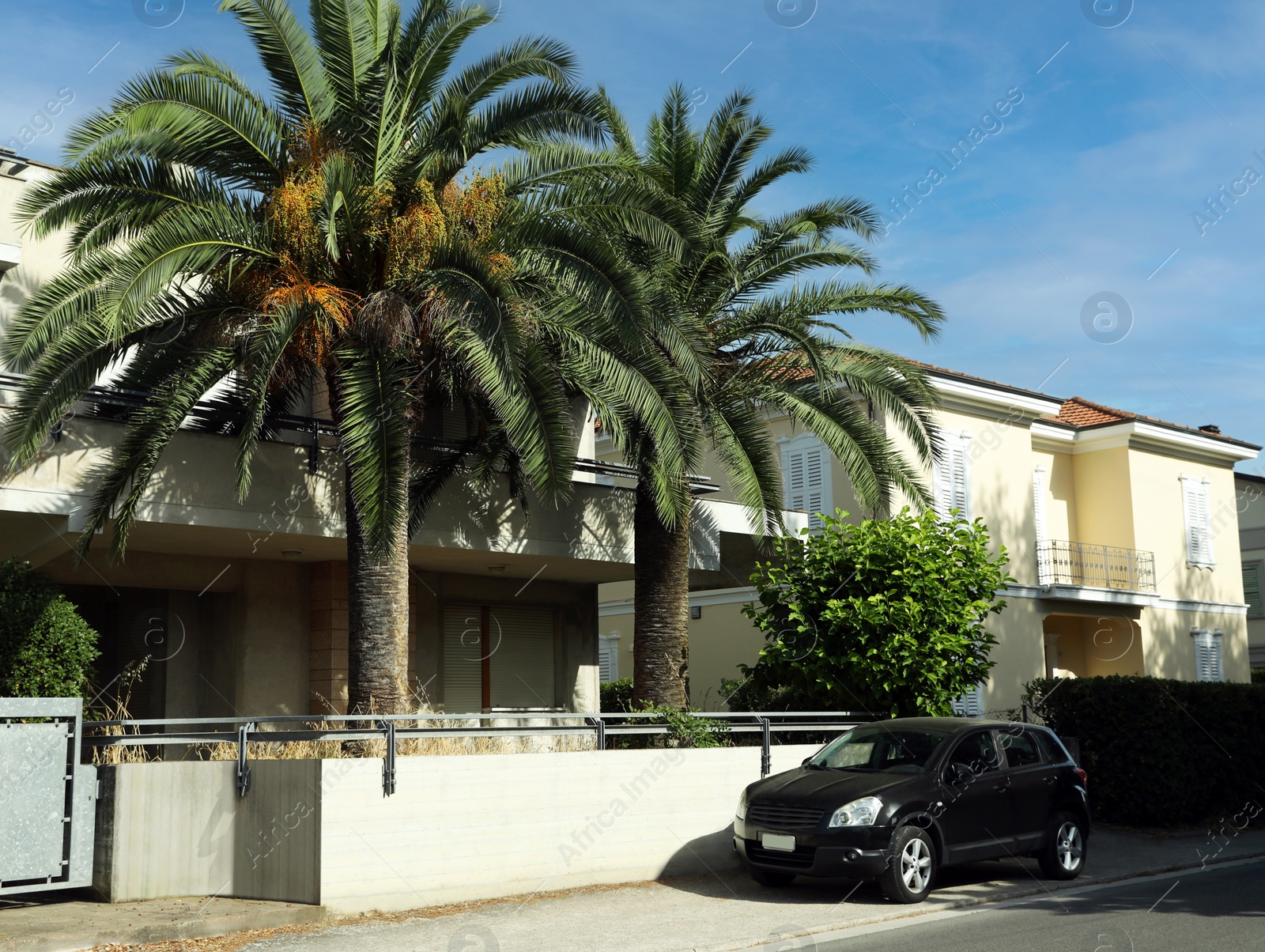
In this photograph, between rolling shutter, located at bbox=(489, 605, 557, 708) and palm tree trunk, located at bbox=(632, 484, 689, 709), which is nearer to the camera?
palm tree trunk, located at bbox=(632, 484, 689, 709)

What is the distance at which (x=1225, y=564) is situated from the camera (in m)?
32.1

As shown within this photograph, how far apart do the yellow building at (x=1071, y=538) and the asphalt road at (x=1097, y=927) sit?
11.2m

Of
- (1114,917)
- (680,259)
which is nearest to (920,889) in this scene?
(1114,917)

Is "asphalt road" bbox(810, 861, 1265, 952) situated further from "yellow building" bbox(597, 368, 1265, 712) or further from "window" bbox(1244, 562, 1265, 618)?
"window" bbox(1244, 562, 1265, 618)

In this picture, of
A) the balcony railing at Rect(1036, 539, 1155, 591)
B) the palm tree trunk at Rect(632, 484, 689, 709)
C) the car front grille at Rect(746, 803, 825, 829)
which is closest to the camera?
the car front grille at Rect(746, 803, 825, 829)

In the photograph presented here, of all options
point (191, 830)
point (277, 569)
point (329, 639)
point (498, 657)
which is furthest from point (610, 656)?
point (191, 830)

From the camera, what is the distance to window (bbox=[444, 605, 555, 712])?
1973 centimetres

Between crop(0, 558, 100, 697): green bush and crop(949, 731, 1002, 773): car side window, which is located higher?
crop(0, 558, 100, 697): green bush

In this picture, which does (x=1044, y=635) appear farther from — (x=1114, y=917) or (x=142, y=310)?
(x=142, y=310)

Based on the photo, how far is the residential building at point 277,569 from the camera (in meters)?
14.0

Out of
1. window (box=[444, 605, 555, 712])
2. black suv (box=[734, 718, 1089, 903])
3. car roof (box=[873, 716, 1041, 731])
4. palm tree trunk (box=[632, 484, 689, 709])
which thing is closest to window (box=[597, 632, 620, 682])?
window (box=[444, 605, 555, 712])

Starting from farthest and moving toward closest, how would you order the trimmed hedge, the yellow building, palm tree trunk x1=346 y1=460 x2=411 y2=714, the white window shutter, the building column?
the white window shutter → the yellow building → the building column → the trimmed hedge → palm tree trunk x1=346 y1=460 x2=411 y2=714

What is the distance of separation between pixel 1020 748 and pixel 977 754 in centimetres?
78

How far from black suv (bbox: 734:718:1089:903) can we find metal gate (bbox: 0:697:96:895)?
606 cm
